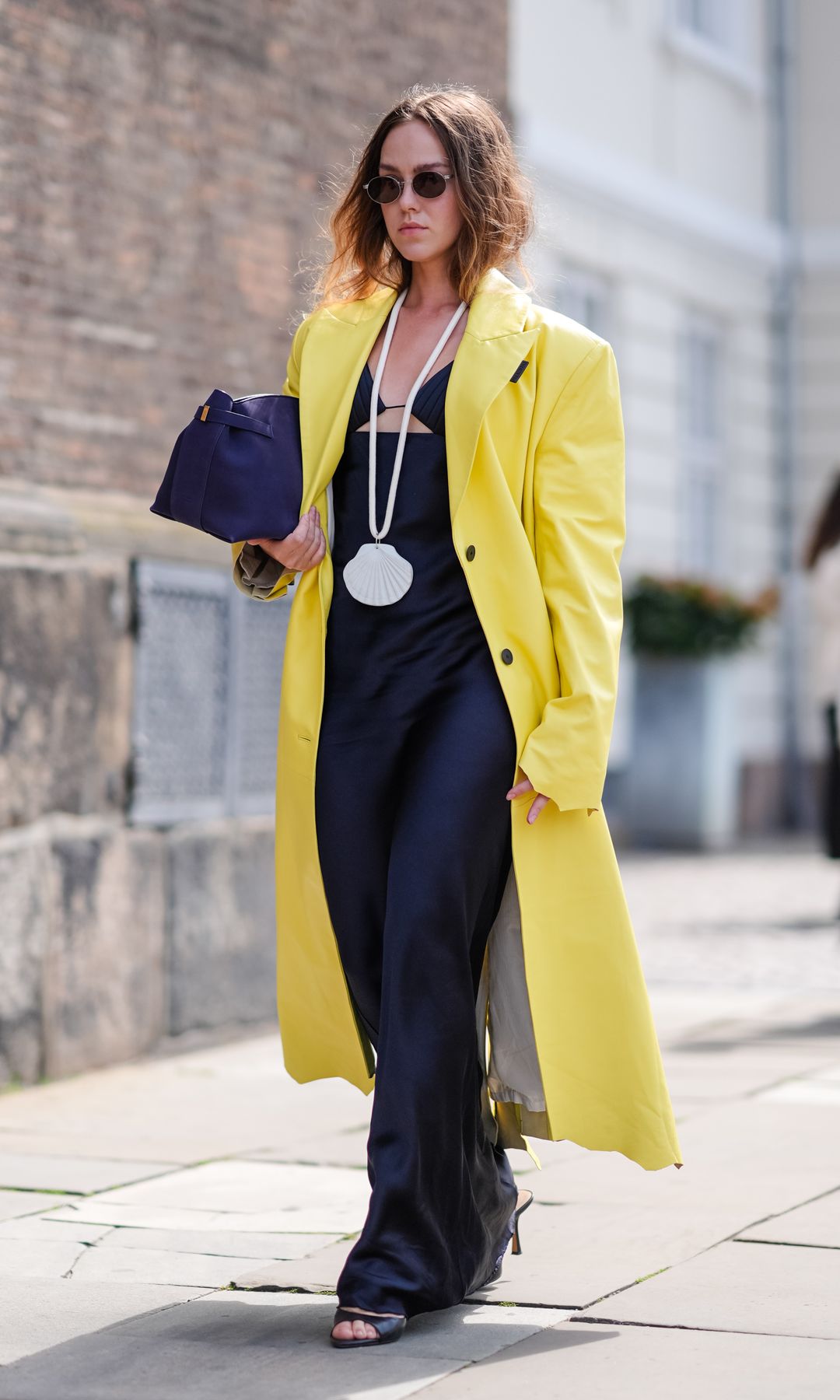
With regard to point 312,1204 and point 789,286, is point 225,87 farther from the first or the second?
point 789,286

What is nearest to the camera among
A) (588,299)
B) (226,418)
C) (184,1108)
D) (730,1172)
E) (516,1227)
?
(226,418)

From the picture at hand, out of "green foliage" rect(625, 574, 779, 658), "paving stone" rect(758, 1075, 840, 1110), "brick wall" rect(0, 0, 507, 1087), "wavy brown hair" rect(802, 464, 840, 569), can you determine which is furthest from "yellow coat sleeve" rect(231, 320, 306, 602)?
"green foliage" rect(625, 574, 779, 658)

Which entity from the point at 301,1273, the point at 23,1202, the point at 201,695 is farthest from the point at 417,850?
the point at 201,695

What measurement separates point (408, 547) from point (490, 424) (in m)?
0.23

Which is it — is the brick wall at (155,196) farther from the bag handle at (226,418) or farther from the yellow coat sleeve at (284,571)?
the bag handle at (226,418)

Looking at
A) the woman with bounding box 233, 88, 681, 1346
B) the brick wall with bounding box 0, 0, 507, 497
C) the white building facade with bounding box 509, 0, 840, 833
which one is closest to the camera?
the woman with bounding box 233, 88, 681, 1346

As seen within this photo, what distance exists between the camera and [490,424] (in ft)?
11.1

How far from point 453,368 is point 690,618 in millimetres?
10782

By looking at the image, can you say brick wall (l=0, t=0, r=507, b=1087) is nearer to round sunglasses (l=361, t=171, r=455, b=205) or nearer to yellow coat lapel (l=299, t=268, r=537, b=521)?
yellow coat lapel (l=299, t=268, r=537, b=521)

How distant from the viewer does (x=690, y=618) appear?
1405cm

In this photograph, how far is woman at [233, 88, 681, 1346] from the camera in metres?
3.31

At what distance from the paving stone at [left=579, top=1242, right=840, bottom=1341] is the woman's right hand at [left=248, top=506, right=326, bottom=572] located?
128cm

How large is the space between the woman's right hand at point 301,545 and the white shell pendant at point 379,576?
0.07 meters

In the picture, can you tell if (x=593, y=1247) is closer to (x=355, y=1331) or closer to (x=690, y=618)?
(x=355, y=1331)
